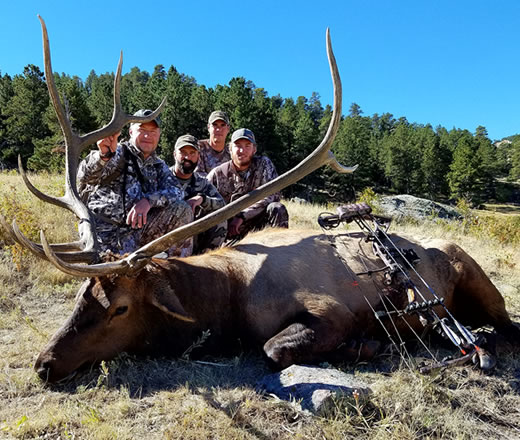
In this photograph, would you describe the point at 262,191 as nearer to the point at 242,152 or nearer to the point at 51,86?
the point at 51,86

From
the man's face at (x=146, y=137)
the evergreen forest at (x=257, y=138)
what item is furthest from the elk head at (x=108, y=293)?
the evergreen forest at (x=257, y=138)

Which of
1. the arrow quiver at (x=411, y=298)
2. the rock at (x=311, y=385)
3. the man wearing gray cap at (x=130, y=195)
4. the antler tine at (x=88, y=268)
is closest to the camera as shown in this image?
the rock at (x=311, y=385)

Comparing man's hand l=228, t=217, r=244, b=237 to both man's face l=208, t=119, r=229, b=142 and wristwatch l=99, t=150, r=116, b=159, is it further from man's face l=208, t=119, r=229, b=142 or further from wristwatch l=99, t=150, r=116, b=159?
man's face l=208, t=119, r=229, b=142

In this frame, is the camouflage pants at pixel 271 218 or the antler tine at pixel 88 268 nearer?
the antler tine at pixel 88 268

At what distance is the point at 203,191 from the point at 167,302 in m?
2.86

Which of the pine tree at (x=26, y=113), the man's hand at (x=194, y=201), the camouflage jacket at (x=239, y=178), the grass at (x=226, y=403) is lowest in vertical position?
the grass at (x=226, y=403)

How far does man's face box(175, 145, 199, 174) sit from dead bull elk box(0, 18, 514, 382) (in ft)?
5.45

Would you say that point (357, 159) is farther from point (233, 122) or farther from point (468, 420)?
point (468, 420)

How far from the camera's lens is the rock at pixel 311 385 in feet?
7.50

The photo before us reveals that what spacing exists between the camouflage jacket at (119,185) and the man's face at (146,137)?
0.08m

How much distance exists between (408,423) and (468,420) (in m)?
0.40

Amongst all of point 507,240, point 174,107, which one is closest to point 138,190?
point 507,240

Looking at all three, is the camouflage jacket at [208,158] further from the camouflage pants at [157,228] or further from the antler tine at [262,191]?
the antler tine at [262,191]

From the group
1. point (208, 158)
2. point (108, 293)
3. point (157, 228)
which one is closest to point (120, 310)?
point (108, 293)
